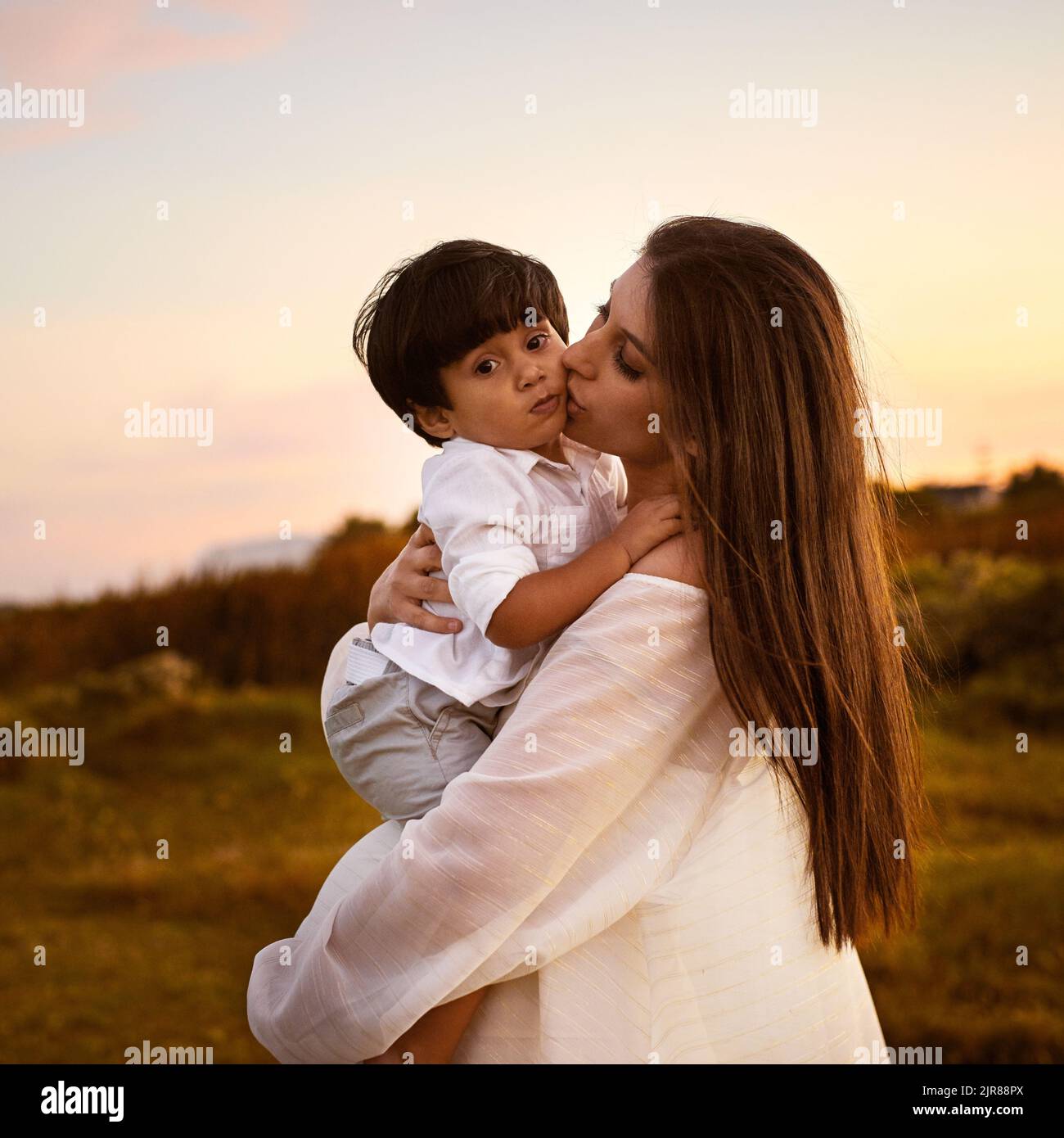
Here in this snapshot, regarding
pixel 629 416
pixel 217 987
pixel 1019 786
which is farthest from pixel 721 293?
Result: pixel 1019 786

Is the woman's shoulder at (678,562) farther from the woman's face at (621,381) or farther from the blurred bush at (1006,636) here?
the blurred bush at (1006,636)

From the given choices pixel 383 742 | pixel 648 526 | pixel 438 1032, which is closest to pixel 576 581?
pixel 648 526

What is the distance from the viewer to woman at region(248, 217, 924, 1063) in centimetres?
191

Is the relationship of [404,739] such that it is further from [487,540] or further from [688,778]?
[688,778]

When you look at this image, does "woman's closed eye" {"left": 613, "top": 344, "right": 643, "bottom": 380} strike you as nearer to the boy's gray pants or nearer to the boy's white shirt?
the boy's white shirt

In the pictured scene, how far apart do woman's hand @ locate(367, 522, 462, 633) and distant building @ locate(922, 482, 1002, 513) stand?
9.20 metres

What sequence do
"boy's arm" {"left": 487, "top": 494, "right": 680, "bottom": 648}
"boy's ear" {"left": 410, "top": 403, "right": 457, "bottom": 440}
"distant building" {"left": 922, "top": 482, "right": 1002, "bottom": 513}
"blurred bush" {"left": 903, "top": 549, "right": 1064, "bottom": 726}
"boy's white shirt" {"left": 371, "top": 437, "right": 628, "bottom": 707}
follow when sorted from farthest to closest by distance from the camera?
"distant building" {"left": 922, "top": 482, "right": 1002, "bottom": 513}
"blurred bush" {"left": 903, "top": 549, "right": 1064, "bottom": 726}
"boy's ear" {"left": 410, "top": 403, "right": 457, "bottom": 440}
"boy's white shirt" {"left": 371, "top": 437, "right": 628, "bottom": 707}
"boy's arm" {"left": 487, "top": 494, "right": 680, "bottom": 648}

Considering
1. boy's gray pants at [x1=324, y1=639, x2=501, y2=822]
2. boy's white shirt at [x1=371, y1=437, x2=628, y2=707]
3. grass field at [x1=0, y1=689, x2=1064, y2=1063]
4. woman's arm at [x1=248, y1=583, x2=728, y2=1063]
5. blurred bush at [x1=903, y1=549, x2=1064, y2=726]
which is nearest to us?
woman's arm at [x1=248, y1=583, x2=728, y2=1063]

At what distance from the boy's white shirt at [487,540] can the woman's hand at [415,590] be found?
0.07 feet

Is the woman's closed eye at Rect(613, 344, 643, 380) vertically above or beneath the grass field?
above

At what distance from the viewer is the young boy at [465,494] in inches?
87.0

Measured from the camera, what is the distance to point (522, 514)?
7.29ft

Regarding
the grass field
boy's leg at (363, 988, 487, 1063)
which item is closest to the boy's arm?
boy's leg at (363, 988, 487, 1063)

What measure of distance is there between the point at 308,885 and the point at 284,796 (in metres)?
1.55
